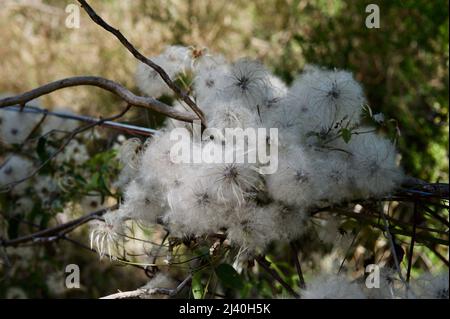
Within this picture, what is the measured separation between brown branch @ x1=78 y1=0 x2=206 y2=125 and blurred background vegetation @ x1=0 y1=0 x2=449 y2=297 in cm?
115

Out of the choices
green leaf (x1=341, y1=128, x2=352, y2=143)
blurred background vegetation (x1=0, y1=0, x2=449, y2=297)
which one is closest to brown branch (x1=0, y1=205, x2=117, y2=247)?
blurred background vegetation (x1=0, y1=0, x2=449, y2=297)

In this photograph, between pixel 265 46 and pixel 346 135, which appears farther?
pixel 265 46

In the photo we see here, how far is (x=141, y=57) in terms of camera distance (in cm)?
122

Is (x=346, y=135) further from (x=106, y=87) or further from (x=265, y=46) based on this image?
(x=265, y=46)

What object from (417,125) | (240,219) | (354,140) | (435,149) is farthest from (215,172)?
(417,125)

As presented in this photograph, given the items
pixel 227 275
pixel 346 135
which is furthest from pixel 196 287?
pixel 346 135

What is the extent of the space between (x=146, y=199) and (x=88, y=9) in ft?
1.33

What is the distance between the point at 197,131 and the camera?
1299 millimetres

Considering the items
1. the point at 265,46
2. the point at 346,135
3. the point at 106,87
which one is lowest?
the point at 346,135

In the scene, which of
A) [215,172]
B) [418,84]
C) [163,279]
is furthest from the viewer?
A: [418,84]

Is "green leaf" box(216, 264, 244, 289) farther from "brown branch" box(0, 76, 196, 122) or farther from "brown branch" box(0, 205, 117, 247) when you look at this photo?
"brown branch" box(0, 205, 117, 247)

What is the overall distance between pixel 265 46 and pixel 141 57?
105 inches

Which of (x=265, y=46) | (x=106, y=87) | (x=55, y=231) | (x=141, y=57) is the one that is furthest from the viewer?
(x=265, y=46)

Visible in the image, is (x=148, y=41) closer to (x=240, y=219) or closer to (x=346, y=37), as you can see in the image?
(x=346, y=37)
